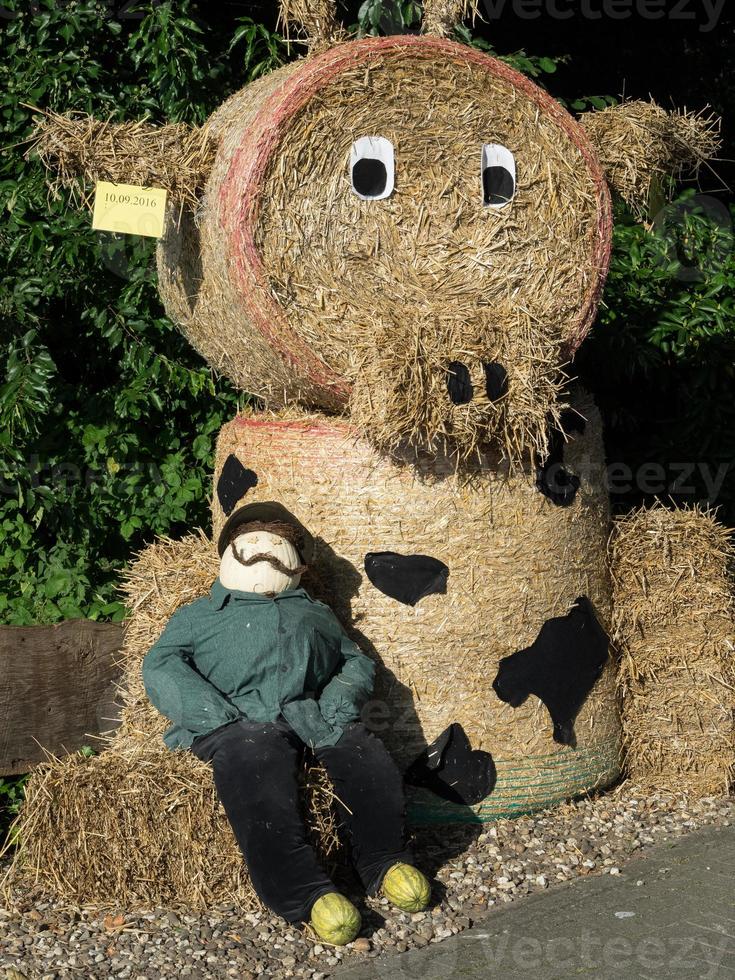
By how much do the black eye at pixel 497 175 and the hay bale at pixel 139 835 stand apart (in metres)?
2.12

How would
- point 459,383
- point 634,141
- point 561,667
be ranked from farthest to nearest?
1. point 634,141
2. point 561,667
3. point 459,383

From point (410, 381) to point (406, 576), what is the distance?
80cm

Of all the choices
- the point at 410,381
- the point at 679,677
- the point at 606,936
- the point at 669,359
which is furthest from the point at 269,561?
the point at 669,359

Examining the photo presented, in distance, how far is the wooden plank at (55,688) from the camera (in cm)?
447

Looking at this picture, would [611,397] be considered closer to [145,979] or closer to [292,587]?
[292,587]

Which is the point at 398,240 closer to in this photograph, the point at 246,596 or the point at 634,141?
the point at 634,141

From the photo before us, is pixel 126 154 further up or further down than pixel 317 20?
further down

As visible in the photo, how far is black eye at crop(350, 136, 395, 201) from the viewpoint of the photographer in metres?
4.21

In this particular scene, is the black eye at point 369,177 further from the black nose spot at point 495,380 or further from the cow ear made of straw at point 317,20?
the black nose spot at point 495,380

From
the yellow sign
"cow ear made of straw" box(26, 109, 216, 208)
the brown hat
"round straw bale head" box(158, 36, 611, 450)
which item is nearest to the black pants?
the brown hat

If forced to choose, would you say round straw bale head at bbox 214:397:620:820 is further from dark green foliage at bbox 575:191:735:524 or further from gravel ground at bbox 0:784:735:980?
dark green foliage at bbox 575:191:735:524

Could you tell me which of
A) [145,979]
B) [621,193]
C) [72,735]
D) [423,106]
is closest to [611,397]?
[621,193]

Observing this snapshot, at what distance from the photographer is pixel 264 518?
4164 millimetres

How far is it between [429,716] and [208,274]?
177cm
